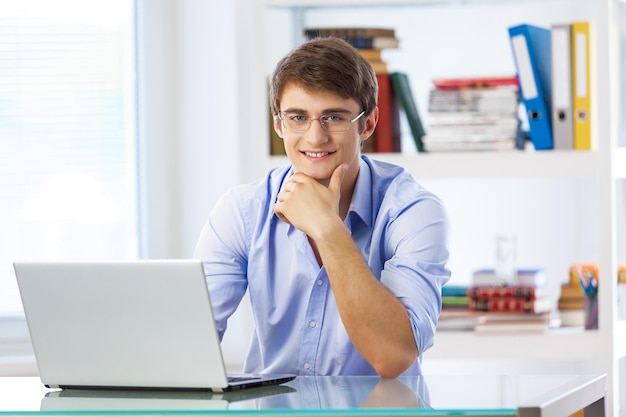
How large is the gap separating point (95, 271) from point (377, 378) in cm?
49

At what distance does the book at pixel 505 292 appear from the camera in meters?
2.93

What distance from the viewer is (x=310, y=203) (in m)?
1.99

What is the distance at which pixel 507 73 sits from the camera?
3.34 meters

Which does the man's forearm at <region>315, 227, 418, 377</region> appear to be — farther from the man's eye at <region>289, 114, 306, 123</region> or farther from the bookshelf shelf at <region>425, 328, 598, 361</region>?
the bookshelf shelf at <region>425, 328, 598, 361</region>

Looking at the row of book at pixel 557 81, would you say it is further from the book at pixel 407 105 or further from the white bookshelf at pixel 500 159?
the book at pixel 407 105

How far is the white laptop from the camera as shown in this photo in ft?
4.94

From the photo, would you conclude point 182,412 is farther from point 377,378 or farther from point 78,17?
point 78,17

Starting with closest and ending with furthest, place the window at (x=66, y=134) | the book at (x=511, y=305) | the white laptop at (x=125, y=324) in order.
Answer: the white laptop at (x=125, y=324), the book at (x=511, y=305), the window at (x=66, y=134)

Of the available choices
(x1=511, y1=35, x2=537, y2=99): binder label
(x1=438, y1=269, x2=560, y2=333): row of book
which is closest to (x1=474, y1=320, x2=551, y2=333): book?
(x1=438, y1=269, x2=560, y2=333): row of book

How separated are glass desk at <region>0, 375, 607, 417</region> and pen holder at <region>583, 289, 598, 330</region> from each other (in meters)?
1.31

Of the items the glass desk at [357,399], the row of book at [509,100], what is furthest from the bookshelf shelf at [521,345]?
the glass desk at [357,399]

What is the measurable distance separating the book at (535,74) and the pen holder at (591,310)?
433mm

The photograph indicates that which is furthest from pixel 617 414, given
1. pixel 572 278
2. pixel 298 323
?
pixel 298 323

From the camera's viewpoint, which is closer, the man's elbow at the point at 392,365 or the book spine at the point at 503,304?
the man's elbow at the point at 392,365
